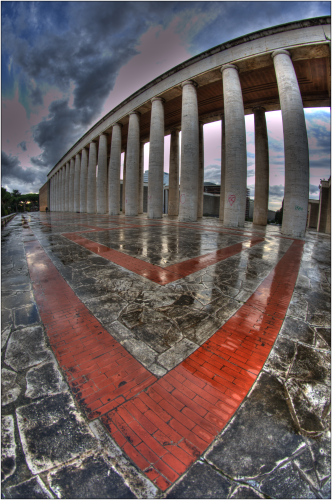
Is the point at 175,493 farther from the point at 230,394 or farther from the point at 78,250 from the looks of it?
the point at 78,250

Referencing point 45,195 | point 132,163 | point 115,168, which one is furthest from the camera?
point 45,195

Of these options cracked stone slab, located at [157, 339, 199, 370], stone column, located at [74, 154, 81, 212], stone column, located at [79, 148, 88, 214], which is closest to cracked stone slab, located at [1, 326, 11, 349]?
cracked stone slab, located at [157, 339, 199, 370]

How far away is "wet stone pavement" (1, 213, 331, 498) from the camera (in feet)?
3.88

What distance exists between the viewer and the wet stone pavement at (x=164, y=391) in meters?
1.18

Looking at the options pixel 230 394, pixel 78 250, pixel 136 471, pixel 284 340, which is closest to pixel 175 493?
pixel 136 471

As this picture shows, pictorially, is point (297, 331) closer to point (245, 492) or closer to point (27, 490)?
point (245, 492)

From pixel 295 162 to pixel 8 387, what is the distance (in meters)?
15.0

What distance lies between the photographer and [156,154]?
60.6 feet

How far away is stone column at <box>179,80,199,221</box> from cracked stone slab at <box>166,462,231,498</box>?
15.9 meters

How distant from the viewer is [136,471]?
1.19 metres

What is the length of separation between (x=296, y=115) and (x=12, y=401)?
16455mm

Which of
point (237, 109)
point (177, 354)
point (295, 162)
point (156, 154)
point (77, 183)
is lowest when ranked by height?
point (177, 354)

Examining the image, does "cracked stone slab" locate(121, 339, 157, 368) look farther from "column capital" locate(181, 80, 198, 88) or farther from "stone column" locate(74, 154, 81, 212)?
"stone column" locate(74, 154, 81, 212)

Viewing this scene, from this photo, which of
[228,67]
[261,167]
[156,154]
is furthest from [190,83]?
[261,167]
